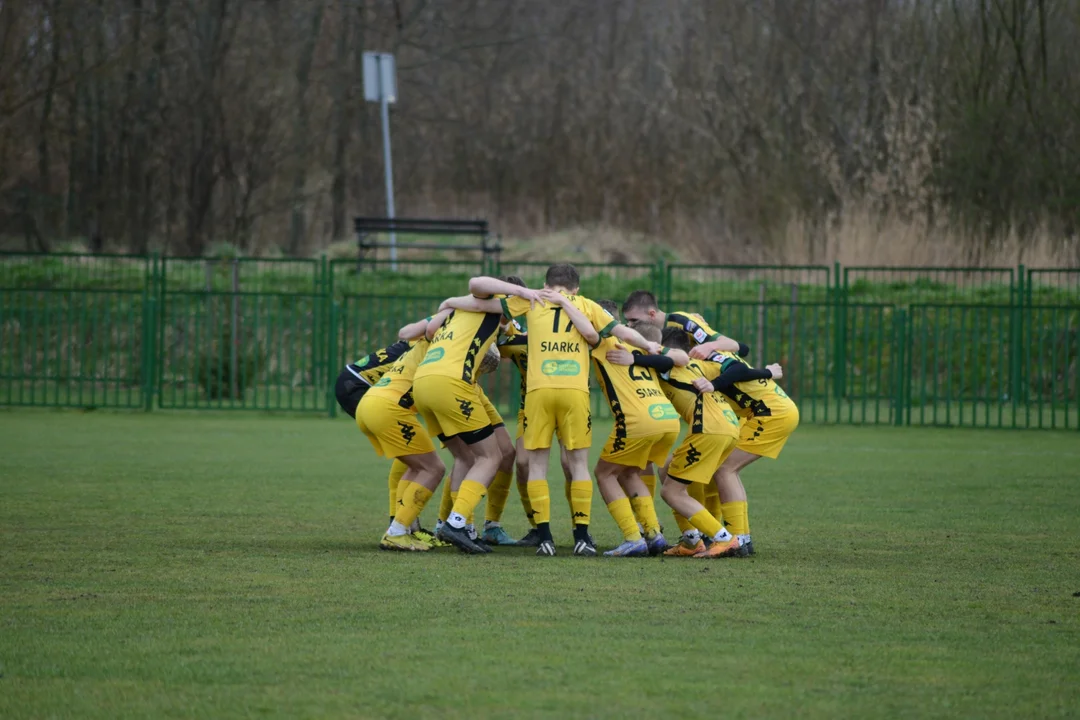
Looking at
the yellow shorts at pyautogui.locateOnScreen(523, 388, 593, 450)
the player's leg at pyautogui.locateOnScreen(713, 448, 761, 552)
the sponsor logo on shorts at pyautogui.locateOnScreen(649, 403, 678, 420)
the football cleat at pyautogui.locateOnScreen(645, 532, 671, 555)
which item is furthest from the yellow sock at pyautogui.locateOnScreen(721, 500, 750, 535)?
the yellow shorts at pyautogui.locateOnScreen(523, 388, 593, 450)

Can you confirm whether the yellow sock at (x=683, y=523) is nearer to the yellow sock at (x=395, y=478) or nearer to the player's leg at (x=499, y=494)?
the player's leg at (x=499, y=494)

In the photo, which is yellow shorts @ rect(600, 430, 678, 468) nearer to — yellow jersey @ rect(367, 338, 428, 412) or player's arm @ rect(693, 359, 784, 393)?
player's arm @ rect(693, 359, 784, 393)

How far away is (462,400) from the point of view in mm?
8727

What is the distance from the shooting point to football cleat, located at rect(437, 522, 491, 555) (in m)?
8.58

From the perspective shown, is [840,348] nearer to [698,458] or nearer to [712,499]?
[712,499]

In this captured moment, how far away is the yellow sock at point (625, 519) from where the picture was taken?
8703mm

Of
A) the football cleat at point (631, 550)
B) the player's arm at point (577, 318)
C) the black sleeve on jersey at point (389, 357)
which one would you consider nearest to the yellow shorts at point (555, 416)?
the player's arm at point (577, 318)

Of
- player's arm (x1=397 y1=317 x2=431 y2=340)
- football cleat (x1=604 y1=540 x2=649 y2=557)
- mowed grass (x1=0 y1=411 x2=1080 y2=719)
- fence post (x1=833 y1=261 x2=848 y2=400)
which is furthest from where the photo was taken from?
fence post (x1=833 y1=261 x2=848 y2=400)

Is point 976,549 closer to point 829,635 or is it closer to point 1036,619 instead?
point 1036,619

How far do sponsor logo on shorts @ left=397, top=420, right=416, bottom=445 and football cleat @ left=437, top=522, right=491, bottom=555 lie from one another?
24.2 inches

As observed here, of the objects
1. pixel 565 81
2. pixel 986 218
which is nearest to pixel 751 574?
pixel 986 218

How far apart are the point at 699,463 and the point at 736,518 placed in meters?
0.46

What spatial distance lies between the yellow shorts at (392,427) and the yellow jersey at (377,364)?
0.53m

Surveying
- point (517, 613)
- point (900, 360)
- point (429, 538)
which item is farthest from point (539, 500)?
point (900, 360)
